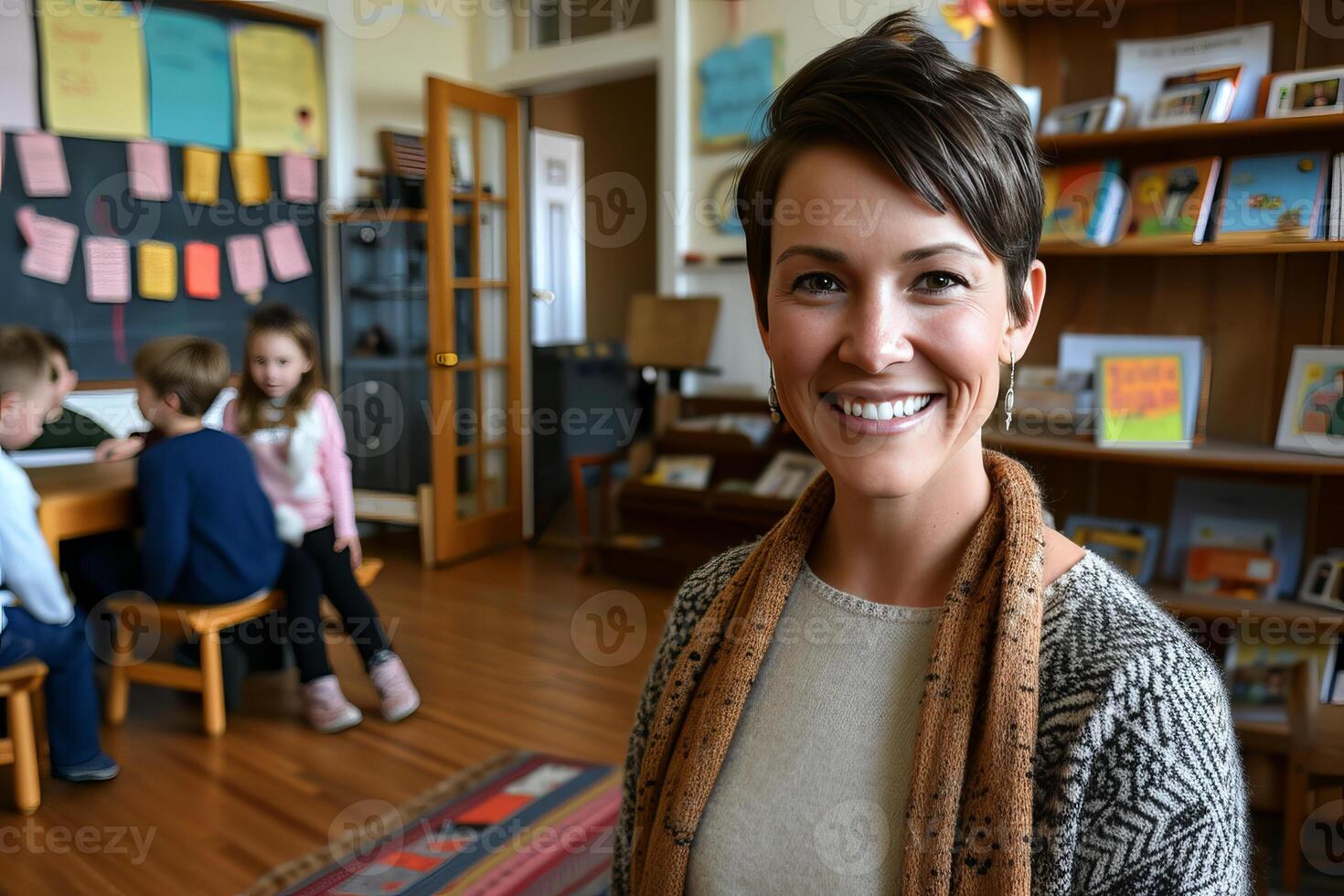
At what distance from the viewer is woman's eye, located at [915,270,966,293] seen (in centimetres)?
82

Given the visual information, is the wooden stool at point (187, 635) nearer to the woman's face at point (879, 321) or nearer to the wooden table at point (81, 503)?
the wooden table at point (81, 503)

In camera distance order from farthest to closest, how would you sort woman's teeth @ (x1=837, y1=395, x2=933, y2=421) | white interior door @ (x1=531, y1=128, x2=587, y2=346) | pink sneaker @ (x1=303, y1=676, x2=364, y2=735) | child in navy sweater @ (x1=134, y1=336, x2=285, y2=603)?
1. white interior door @ (x1=531, y1=128, x2=587, y2=346)
2. pink sneaker @ (x1=303, y1=676, x2=364, y2=735)
3. child in navy sweater @ (x1=134, y1=336, x2=285, y2=603)
4. woman's teeth @ (x1=837, y1=395, x2=933, y2=421)

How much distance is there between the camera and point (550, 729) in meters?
2.88

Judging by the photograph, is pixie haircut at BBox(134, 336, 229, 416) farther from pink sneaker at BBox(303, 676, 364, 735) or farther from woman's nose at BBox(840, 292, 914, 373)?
woman's nose at BBox(840, 292, 914, 373)

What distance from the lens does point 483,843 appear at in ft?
7.49

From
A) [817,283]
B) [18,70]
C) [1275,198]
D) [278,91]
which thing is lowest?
[817,283]

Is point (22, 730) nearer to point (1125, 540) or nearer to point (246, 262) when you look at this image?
point (1125, 540)

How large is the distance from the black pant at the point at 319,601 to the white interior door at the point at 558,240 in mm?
2440

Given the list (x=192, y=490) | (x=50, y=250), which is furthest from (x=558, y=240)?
(x=192, y=490)

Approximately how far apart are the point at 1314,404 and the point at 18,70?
4.51 meters

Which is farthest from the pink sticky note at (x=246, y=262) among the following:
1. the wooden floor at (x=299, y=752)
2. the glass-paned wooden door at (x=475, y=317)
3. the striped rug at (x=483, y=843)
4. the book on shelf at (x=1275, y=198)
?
the book on shelf at (x=1275, y=198)

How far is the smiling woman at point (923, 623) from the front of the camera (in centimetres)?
75

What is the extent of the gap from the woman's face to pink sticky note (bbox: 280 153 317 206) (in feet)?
14.8

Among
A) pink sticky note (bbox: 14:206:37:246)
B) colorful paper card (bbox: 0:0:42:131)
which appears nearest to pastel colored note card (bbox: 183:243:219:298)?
pink sticky note (bbox: 14:206:37:246)
